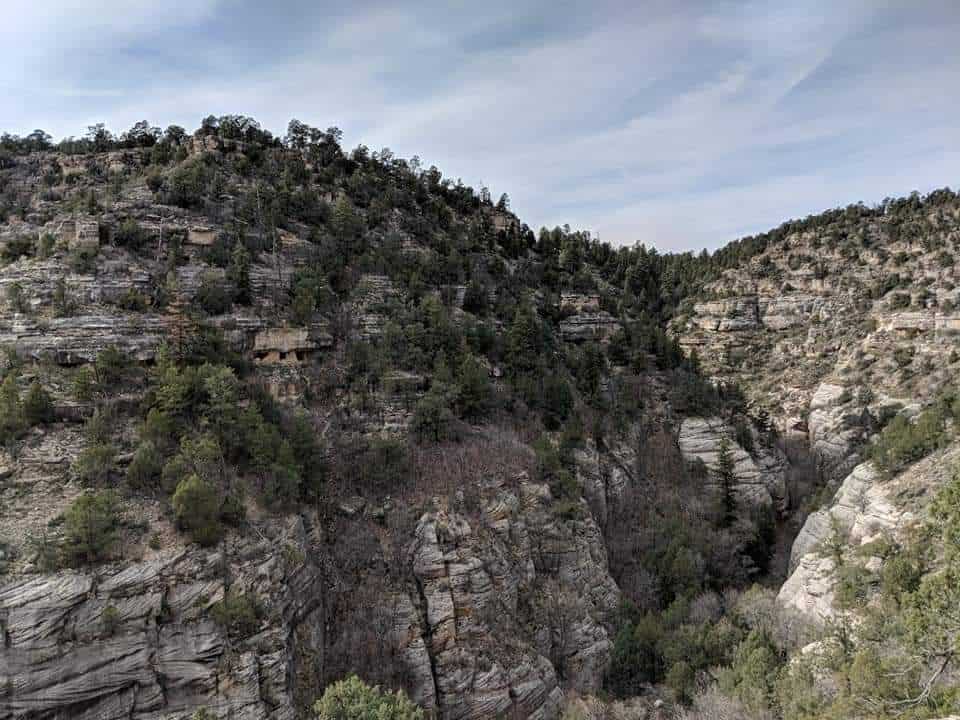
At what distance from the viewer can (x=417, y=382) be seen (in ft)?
114

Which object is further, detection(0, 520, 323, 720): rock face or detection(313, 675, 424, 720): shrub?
detection(0, 520, 323, 720): rock face

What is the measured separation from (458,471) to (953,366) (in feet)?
133

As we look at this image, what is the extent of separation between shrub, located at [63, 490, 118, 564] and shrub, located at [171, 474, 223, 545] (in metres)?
2.09

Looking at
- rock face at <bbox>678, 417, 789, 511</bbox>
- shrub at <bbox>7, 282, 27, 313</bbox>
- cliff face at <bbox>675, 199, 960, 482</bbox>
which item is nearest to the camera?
shrub at <bbox>7, 282, 27, 313</bbox>

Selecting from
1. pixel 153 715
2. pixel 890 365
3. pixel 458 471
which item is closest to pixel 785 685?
pixel 458 471

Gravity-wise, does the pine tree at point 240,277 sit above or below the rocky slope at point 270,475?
above

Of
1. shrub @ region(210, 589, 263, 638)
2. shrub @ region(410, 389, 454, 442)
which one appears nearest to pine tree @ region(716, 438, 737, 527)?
shrub @ region(410, 389, 454, 442)

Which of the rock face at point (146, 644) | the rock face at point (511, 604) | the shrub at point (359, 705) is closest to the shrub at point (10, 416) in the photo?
the rock face at point (146, 644)

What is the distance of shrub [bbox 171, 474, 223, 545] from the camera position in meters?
19.5

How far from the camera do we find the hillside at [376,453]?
18812 mm

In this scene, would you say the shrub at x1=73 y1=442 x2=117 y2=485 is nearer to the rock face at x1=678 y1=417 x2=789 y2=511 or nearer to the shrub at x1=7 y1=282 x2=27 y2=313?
the shrub at x1=7 y1=282 x2=27 y2=313

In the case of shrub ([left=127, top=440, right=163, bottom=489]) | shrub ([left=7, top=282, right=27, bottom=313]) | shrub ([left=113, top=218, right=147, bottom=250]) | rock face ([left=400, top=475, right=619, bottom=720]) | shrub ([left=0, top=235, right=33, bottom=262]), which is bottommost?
rock face ([left=400, top=475, right=619, bottom=720])

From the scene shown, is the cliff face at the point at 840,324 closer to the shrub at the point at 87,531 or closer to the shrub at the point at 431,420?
the shrub at the point at 431,420

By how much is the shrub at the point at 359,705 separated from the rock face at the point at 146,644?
141 inches
